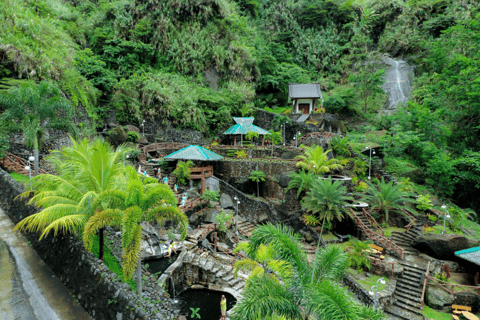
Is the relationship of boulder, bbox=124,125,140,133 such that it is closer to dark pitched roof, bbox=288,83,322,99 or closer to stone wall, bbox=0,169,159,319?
stone wall, bbox=0,169,159,319

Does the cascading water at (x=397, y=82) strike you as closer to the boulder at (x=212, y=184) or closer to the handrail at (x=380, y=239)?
the handrail at (x=380, y=239)

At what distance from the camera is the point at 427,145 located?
70.3 ft

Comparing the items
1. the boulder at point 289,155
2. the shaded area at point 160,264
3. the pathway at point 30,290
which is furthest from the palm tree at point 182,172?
the pathway at point 30,290

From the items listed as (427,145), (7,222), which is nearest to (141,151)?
(7,222)

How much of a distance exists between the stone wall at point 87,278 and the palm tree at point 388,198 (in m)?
16.2

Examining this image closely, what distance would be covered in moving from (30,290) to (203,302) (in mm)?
7093

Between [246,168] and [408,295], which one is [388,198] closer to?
[408,295]

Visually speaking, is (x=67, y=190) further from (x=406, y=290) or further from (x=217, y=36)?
(x=217, y=36)

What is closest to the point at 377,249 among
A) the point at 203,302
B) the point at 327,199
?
the point at 327,199

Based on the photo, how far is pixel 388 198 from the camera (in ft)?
55.6

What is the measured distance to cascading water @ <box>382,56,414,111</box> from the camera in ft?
118

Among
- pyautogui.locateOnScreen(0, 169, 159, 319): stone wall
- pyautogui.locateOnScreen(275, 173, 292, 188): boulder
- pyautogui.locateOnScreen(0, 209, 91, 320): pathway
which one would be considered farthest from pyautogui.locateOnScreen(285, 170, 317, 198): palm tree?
pyautogui.locateOnScreen(0, 209, 91, 320): pathway

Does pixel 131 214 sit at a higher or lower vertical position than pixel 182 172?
higher

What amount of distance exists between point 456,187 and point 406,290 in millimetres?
15774
